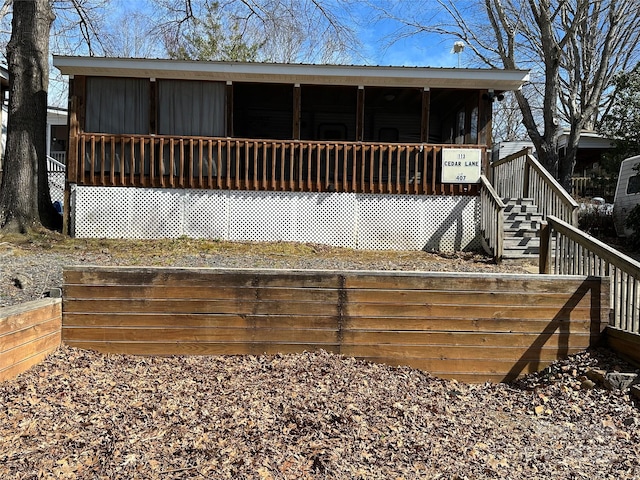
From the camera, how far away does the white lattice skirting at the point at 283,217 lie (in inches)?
433

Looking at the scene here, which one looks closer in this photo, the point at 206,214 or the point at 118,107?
the point at 206,214

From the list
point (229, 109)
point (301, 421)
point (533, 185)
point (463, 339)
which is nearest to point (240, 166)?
point (229, 109)

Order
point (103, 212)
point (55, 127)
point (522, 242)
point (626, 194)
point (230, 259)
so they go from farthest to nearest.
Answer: point (55, 127), point (626, 194), point (103, 212), point (522, 242), point (230, 259)

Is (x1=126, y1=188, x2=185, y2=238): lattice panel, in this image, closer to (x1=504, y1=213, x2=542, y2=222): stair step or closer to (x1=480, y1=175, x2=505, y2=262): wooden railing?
(x1=480, y1=175, x2=505, y2=262): wooden railing

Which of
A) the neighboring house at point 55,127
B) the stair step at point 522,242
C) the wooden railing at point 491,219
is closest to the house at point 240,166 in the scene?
the wooden railing at point 491,219

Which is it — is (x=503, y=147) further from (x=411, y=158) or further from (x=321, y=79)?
(x=321, y=79)

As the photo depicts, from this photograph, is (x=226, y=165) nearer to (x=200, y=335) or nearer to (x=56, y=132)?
(x=200, y=335)

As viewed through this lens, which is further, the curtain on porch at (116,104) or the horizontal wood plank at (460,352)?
the curtain on porch at (116,104)

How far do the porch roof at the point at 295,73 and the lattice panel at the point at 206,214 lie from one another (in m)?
2.63

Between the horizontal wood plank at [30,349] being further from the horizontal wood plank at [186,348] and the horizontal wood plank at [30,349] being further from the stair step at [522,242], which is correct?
the stair step at [522,242]

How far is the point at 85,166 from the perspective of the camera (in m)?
11.1

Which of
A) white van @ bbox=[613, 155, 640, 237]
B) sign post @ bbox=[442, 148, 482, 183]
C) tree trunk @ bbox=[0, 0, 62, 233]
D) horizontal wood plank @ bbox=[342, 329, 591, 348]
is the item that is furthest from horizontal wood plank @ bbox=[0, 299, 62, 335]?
white van @ bbox=[613, 155, 640, 237]

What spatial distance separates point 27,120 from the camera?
33.7ft

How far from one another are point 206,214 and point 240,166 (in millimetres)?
1437
